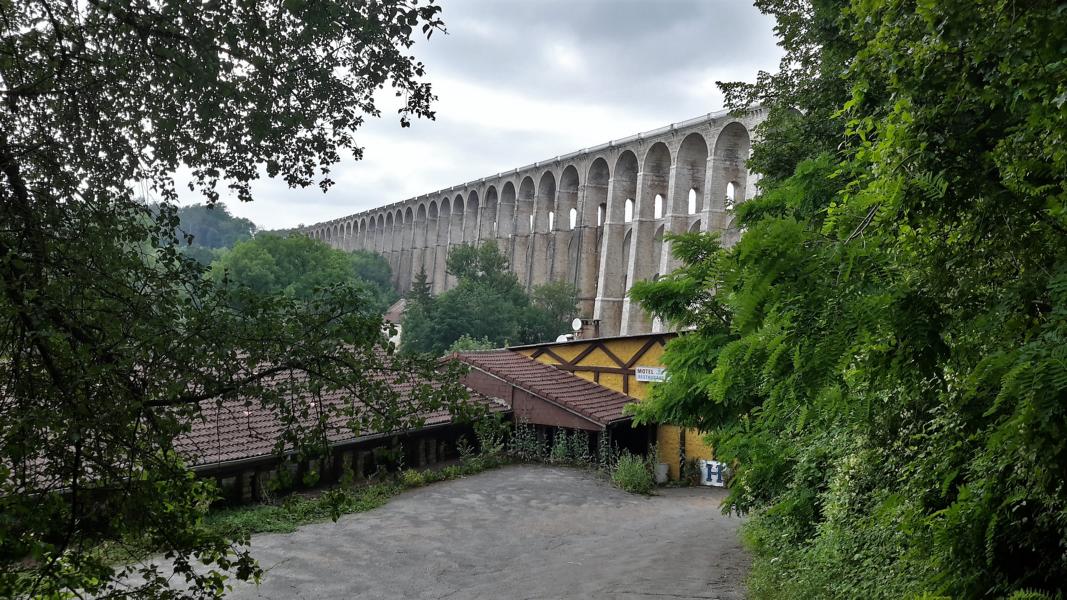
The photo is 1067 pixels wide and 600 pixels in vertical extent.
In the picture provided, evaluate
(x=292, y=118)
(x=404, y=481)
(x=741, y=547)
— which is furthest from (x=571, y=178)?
(x=292, y=118)

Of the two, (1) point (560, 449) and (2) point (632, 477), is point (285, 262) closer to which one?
(1) point (560, 449)

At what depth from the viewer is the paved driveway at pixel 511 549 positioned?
9.47 metres

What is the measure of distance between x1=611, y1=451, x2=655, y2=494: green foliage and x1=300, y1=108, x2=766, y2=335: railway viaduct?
1614cm

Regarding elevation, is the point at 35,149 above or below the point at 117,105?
below

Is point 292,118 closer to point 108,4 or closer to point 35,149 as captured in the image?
point 108,4

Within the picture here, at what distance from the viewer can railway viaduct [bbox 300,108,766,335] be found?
132ft

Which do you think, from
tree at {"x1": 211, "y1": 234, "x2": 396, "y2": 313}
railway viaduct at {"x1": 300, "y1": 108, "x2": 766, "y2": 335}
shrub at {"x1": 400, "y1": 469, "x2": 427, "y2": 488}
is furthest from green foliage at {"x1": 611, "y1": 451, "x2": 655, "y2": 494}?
tree at {"x1": 211, "y1": 234, "x2": 396, "y2": 313}

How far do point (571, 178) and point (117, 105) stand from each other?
173ft

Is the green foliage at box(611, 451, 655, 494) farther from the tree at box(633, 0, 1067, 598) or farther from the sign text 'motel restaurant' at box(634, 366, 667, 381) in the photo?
the tree at box(633, 0, 1067, 598)

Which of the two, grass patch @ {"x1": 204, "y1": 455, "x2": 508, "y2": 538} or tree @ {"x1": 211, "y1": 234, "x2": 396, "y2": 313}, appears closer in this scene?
grass patch @ {"x1": 204, "y1": 455, "x2": 508, "y2": 538}

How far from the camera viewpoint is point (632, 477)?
17359 millimetres

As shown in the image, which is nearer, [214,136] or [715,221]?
[214,136]

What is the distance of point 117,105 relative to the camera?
4.17m

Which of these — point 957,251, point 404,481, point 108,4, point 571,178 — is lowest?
point 404,481
